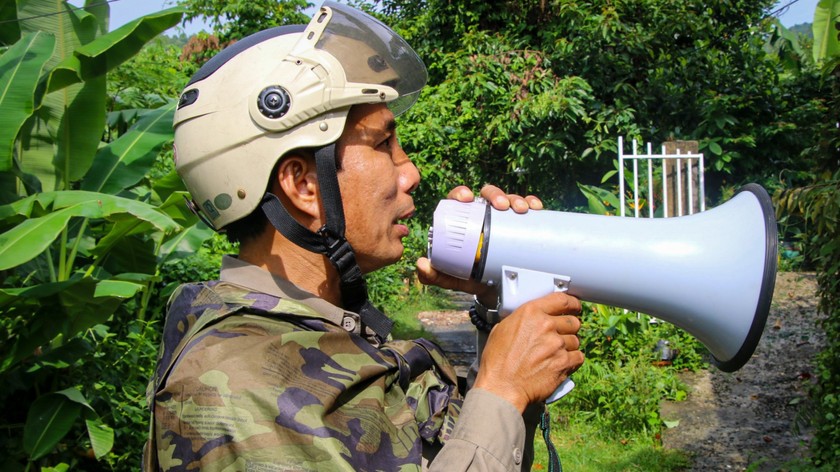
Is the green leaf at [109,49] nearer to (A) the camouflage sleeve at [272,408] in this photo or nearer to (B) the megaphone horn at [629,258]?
(B) the megaphone horn at [629,258]

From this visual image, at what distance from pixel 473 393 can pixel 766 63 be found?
8.50 m

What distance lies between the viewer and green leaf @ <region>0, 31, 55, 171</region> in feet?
13.8

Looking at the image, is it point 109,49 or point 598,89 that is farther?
point 598,89

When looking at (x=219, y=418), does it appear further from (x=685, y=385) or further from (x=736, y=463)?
(x=685, y=385)

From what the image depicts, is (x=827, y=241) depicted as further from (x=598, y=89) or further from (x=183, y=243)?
(x=598, y=89)

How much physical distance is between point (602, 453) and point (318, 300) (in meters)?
3.93

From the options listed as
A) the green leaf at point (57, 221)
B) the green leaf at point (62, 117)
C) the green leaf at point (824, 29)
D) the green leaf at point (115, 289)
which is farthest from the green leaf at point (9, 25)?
the green leaf at point (824, 29)

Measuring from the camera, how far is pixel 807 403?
4516 mm

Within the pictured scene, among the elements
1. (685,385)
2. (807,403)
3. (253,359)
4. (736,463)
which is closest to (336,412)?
(253,359)

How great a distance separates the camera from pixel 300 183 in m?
1.98

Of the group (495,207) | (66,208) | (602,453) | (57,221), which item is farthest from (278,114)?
(602,453)

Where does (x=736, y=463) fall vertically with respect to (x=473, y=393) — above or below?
below

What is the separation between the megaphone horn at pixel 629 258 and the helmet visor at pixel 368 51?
361 millimetres

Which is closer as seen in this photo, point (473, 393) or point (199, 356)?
point (199, 356)
